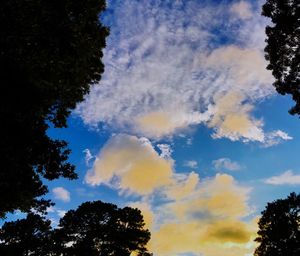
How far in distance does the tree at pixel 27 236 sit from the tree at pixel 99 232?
2169 millimetres

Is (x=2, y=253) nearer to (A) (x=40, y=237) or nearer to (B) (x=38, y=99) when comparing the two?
(A) (x=40, y=237)

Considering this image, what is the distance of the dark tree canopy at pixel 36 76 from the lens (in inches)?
658

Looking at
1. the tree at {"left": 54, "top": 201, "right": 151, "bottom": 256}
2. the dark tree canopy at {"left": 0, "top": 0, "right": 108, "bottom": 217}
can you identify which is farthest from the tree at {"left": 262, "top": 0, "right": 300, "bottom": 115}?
the tree at {"left": 54, "top": 201, "right": 151, "bottom": 256}

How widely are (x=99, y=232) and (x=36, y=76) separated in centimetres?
4722

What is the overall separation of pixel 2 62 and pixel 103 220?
48.7m

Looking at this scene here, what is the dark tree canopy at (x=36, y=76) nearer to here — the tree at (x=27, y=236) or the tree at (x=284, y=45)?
the tree at (x=284, y=45)

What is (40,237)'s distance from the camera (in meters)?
58.4

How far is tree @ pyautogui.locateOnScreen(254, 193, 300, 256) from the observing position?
6103cm

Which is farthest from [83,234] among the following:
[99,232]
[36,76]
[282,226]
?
[36,76]

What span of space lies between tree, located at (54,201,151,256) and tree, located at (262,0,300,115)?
148 feet

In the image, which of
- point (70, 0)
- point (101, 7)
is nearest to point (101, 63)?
point (101, 7)

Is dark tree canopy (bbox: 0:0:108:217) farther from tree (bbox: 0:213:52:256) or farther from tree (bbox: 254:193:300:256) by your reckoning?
tree (bbox: 254:193:300:256)

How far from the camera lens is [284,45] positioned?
2173 centimetres

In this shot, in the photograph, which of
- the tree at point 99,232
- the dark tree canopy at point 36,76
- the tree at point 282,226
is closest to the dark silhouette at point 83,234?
the tree at point 99,232
